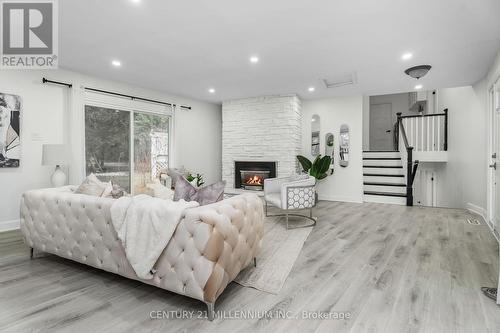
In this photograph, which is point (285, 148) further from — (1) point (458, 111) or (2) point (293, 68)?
(1) point (458, 111)

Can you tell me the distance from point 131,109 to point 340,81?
4090 millimetres

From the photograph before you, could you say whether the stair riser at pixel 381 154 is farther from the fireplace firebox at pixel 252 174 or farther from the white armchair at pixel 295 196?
the white armchair at pixel 295 196

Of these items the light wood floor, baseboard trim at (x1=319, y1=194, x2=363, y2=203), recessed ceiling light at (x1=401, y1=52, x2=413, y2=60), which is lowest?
the light wood floor

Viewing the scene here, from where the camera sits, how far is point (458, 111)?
5.69 m

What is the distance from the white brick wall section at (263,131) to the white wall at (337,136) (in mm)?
265

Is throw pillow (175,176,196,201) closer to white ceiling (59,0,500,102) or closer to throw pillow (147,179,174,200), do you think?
throw pillow (147,179,174,200)

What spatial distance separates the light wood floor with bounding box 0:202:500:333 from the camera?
5.52 feet

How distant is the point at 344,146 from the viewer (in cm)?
622

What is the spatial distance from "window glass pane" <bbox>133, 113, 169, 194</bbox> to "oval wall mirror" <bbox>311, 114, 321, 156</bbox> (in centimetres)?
344

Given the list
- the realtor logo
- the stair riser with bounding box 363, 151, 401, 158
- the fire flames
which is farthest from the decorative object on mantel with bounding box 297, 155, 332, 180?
the realtor logo

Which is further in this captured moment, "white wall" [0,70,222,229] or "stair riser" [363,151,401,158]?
"stair riser" [363,151,401,158]

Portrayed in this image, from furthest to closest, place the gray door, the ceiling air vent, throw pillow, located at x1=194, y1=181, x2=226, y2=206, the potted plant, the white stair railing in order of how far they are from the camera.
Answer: the gray door, the white stair railing, the potted plant, the ceiling air vent, throw pillow, located at x1=194, y1=181, x2=226, y2=206

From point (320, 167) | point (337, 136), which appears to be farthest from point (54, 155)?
point (337, 136)

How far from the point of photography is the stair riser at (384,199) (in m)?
5.80
